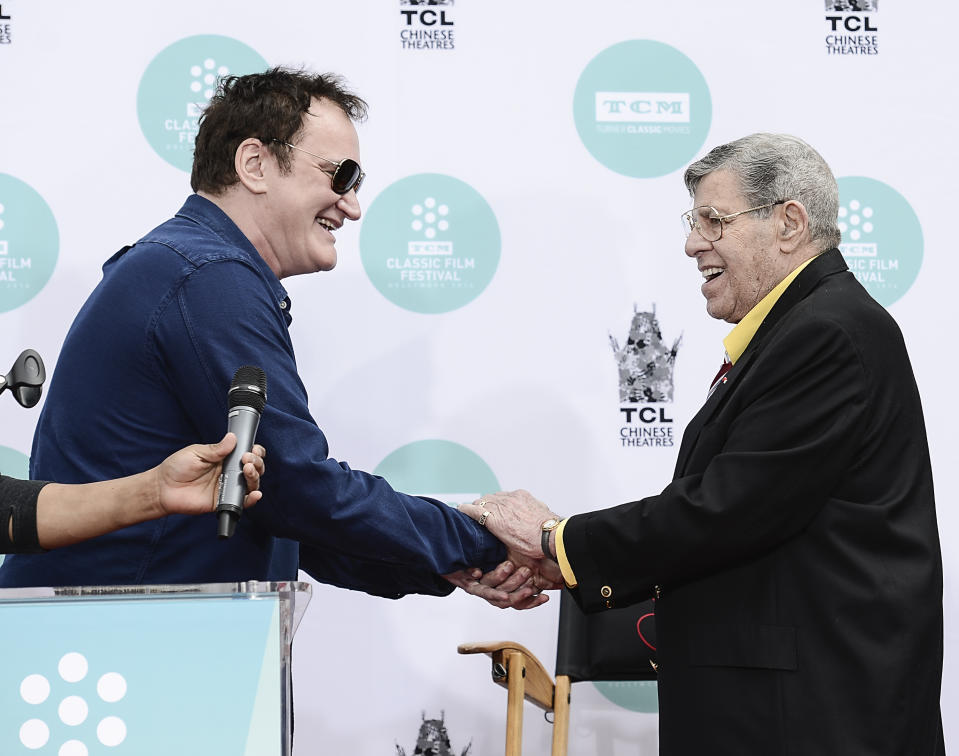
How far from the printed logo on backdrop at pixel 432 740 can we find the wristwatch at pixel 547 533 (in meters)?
1.07

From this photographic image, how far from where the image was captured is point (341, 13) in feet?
12.1

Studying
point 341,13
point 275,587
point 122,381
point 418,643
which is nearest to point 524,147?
point 341,13

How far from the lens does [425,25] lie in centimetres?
370

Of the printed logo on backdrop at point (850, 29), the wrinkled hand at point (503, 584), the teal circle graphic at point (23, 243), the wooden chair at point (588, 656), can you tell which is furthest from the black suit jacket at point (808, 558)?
the teal circle graphic at point (23, 243)

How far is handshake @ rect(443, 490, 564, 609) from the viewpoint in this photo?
2.79 m

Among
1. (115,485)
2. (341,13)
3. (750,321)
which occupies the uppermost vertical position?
(341,13)

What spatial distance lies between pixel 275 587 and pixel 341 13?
267cm

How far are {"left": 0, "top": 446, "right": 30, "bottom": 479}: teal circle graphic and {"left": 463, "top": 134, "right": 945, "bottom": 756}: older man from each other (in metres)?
1.97

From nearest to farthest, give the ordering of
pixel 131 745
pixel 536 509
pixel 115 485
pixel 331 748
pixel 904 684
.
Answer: pixel 131 745 < pixel 115 485 < pixel 904 684 < pixel 536 509 < pixel 331 748

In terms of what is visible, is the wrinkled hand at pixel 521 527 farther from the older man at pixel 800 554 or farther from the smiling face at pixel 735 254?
the smiling face at pixel 735 254

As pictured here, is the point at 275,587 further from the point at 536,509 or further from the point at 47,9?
the point at 47,9

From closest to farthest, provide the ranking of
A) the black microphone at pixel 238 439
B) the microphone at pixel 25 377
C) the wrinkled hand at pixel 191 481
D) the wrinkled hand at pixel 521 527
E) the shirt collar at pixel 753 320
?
the black microphone at pixel 238 439
the wrinkled hand at pixel 191 481
the microphone at pixel 25 377
the shirt collar at pixel 753 320
the wrinkled hand at pixel 521 527

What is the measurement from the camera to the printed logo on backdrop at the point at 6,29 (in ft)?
11.9

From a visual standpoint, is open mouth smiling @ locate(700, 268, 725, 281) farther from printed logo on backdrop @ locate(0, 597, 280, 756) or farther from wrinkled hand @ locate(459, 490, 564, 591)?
printed logo on backdrop @ locate(0, 597, 280, 756)
